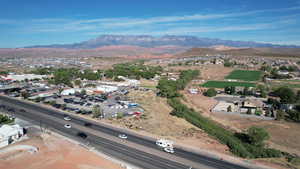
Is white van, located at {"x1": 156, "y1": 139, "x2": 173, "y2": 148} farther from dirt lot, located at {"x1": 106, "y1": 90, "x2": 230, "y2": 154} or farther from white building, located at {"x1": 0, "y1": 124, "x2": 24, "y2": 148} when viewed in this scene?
white building, located at {"x1": 0, "y1": 124, "x2": 24, "y2": 148}

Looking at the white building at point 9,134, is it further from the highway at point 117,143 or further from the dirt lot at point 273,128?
the dirt lot at point 273,128

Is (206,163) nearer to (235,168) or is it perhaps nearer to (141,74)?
(235,168)

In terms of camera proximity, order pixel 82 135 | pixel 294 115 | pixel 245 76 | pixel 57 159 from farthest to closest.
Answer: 1. pixel 245 76
2. pixel 294 115
3. pixel 82 135
4. pixel 57 159

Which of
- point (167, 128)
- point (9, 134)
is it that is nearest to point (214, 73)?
point (167, 128)

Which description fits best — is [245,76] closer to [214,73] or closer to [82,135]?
[214,73]

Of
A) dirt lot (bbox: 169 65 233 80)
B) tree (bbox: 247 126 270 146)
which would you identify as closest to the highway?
tree (bbox: 247 126 270 146)

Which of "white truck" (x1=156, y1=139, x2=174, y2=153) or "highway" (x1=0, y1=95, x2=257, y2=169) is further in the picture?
"white truck" (x1=156, y1=139, x2=174, y2=153)

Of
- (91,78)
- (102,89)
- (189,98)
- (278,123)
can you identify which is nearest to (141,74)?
(91,78)
